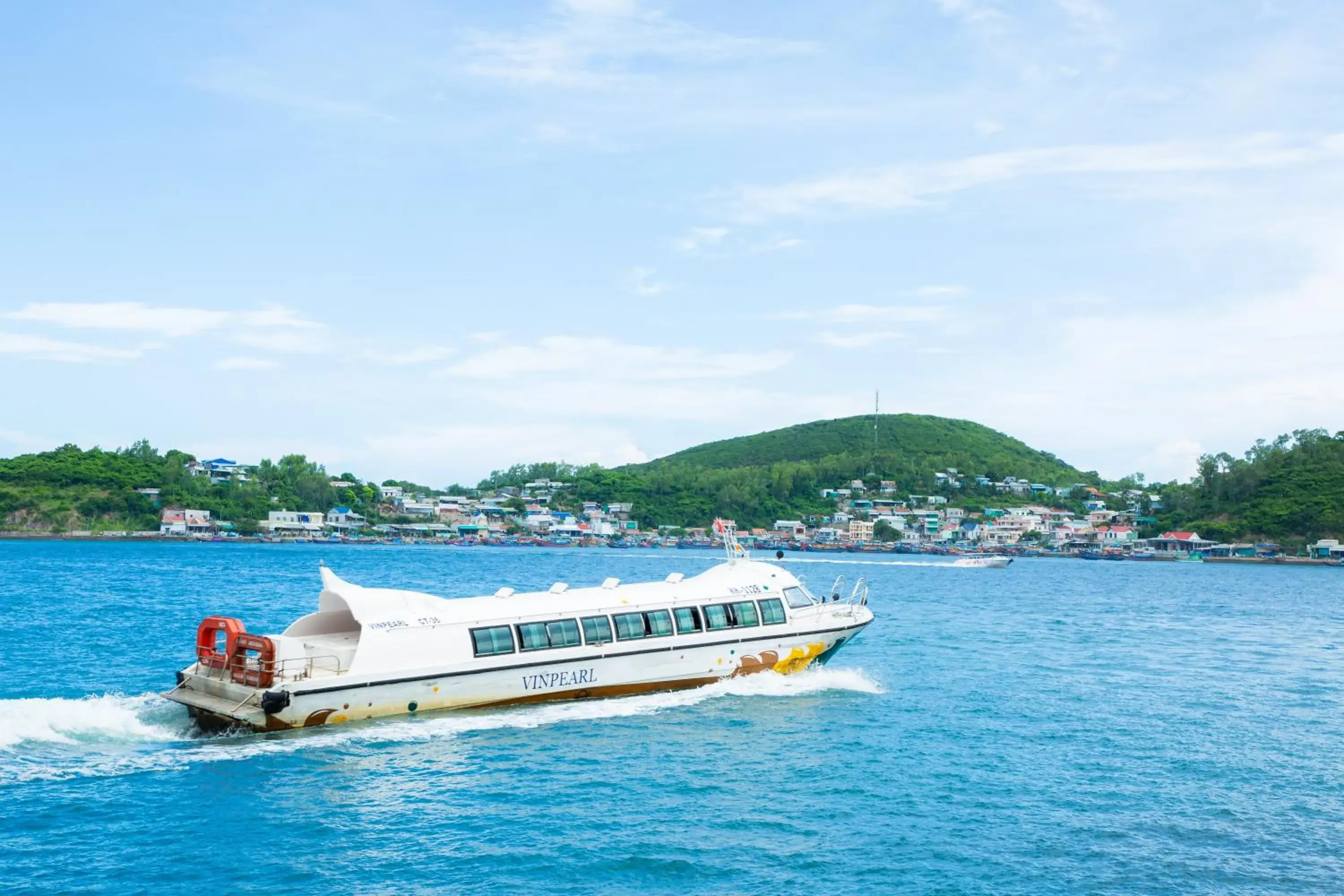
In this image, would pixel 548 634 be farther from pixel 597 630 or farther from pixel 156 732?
pixel 156 732

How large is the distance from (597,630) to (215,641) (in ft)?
33.8

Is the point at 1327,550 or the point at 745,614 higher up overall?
the point at 745,614

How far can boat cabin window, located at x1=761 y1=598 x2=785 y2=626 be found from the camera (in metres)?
34.1

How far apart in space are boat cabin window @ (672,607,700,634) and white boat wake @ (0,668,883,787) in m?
2.14

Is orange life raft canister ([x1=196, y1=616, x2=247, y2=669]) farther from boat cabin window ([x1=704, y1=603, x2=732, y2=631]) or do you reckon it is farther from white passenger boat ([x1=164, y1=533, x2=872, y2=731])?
boat cabin window ([x1=704, y1=603, x2=732, y2=631])

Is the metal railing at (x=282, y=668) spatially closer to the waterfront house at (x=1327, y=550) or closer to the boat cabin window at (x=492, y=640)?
the boat cabin window at (x=492, y=640)

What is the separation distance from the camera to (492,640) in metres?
28.9

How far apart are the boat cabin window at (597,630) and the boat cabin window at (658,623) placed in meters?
1.26

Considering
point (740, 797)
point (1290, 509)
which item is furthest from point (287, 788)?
point (1290, 509)

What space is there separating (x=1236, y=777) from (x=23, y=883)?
1020 inches

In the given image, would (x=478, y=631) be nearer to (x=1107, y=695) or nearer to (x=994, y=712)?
(x=994, y=712)

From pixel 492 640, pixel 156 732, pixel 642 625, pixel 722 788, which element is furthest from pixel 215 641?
pixel 722 788

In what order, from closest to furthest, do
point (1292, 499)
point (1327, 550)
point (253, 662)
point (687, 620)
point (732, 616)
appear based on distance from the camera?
point (253, 662), point (687, 620), point (732, 616), point (1327, 550), point (1292, 499)

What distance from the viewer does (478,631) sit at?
94.5 feet
